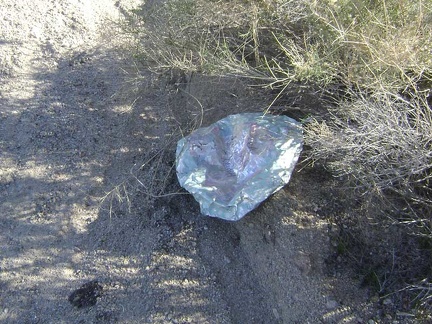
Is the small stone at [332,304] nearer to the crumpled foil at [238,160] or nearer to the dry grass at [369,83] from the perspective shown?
the dry grass at [369,83]

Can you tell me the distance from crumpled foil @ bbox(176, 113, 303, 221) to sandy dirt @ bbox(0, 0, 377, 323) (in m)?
0.14

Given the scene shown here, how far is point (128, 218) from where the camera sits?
94.9 inches

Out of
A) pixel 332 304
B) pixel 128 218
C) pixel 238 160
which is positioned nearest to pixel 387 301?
pixel 332 304

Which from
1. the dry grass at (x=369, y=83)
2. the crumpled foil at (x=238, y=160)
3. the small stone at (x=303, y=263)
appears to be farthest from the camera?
the crumpled foil at (x=238, y=160)

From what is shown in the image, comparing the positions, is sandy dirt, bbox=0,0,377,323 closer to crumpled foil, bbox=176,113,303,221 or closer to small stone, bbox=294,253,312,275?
small stone, bbox=294,253,312,275

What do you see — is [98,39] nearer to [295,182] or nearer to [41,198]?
[41,198]

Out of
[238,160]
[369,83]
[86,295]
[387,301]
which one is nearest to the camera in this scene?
[387,301]

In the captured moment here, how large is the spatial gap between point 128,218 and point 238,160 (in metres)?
0.71

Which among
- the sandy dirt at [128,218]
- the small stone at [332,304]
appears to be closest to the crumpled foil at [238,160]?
the sandy dirt at [128,218]

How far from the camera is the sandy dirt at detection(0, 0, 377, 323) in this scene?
2.07m

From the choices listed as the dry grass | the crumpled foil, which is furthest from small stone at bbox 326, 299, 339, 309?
the crumpled foil

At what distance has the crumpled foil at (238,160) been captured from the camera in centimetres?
214

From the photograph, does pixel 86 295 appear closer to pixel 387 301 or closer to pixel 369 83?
pixel 387 301

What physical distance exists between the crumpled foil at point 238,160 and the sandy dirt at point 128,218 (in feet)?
0.45
